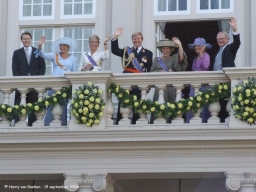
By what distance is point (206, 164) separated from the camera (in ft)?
53.2

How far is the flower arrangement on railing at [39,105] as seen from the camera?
16.7 meters

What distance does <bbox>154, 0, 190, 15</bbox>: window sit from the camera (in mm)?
18797

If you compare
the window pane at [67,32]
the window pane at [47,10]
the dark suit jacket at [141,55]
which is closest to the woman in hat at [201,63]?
the dark suit jacket at [141,55]

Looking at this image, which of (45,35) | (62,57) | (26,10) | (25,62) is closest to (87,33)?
(45,35)

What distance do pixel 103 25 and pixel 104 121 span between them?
10.2ft

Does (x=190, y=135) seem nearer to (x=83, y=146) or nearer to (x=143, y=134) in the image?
(x=143, y=134)

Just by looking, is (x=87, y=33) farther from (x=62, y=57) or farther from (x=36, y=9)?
(x=62, y=57)

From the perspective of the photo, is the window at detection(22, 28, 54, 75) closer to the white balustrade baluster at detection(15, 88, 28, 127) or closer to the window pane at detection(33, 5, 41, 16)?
the window pane at detection(33, 5, 41, 16)

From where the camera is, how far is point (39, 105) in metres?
16.7

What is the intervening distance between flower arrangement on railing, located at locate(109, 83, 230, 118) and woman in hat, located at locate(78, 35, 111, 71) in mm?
805

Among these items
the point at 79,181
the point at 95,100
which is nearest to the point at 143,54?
the point at 95,100

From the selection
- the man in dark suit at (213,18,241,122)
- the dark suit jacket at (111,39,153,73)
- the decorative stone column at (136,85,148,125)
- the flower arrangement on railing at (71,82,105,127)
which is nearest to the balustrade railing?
the decorative stone column at (136,85,148,125)

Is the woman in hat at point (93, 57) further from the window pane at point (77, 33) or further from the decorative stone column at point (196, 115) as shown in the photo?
the window pane at point (77, 33)

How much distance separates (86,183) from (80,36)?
380cm
